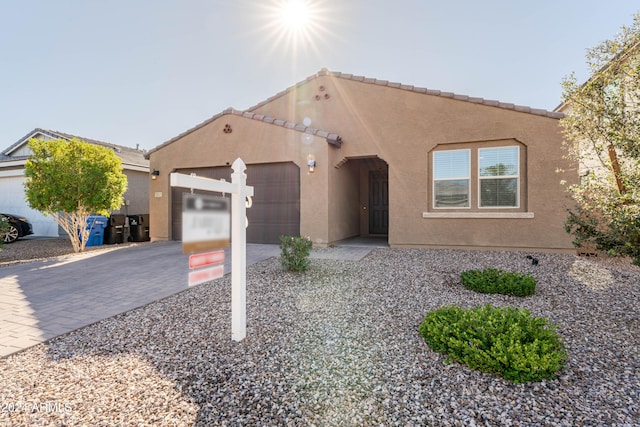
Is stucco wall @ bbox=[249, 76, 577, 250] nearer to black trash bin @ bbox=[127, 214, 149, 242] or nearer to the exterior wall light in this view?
the exterior wall light

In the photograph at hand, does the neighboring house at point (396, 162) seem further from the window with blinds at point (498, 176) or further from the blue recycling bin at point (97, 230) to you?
the blue recycling bin at point (97, 230)

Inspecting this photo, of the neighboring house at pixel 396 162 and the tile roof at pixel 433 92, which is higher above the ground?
the tile roof at pixel 433 92

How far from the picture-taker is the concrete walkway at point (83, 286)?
12.3ft

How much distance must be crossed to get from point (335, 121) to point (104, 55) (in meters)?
7.87

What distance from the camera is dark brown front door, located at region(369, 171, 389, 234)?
496 inches

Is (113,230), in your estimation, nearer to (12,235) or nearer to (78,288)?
(12,235)

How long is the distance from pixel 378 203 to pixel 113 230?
10.2 meters

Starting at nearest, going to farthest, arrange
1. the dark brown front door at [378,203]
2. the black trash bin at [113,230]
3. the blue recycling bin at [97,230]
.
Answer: the blue recycling bin at [97,230] < the black trash bin at [113,230] < the dark brown front door at [378,203]

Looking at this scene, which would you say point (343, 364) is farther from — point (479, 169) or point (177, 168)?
point (177, 168)

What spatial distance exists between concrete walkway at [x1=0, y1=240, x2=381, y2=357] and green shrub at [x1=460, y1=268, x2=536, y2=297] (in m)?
3.04

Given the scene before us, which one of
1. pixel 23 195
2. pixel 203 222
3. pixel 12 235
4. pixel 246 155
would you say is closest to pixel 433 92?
pixel 246 155

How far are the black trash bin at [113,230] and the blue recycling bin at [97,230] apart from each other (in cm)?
12

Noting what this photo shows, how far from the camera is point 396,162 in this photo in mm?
9234

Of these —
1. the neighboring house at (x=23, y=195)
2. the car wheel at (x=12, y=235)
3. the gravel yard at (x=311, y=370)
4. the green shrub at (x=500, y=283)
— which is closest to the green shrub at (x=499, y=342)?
the gravel yard at (x=311, y=370)
